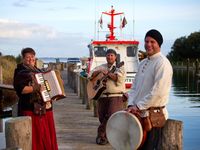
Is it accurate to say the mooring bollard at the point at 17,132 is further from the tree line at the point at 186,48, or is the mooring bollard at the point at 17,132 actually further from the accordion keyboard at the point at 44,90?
the tree line at the point at 186,48

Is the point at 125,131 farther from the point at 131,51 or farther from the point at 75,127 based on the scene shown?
the point at 131,51

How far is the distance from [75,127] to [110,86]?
3.20m

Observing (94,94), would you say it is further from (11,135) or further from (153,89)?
(153,89)

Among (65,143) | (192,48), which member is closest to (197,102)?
(65,143)

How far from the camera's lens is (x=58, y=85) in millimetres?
7406

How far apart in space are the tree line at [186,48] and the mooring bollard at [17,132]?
88.4 m

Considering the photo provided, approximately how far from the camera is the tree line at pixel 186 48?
308 ft

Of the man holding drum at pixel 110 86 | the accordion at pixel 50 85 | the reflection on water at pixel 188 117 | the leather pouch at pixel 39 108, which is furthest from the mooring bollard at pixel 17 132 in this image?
the reflection on water at pixel 188 117

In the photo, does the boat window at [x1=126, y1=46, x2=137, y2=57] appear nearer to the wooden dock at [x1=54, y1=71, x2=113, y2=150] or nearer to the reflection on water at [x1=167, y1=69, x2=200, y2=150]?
the reflection on water at [x1=167, y1=69, x2=200, y2=150]

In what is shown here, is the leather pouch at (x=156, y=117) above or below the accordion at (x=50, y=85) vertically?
below

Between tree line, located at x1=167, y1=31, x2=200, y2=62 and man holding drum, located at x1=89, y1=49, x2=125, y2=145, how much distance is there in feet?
280

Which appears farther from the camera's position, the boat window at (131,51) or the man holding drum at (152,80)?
the boat window at (131,51)

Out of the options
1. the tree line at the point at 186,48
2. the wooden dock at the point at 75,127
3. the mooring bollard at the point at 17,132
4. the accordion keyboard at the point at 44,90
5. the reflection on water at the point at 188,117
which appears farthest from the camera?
the tree line at the point at 186,48

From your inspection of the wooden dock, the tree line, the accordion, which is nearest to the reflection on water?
the wooden dock
